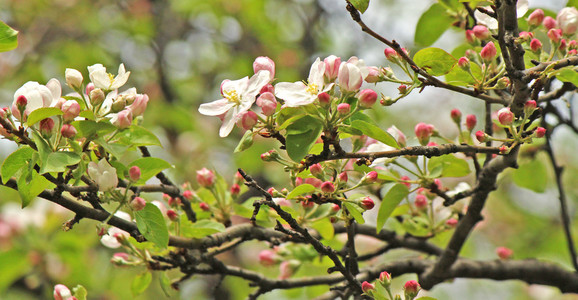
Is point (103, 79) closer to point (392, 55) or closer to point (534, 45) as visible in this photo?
point (392, 55)

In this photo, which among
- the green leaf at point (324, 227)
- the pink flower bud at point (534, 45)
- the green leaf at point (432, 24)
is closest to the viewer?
the pink flower bud at point (534, 45)

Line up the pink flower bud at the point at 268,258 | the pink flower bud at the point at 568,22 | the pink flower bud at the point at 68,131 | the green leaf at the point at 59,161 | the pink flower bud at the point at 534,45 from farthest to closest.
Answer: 1. the pink flower bud at the point at 268,258
2. the pink flower bud at the point at 568,22
3. the pink flower bud at the point at 534,45
4. the pink flower bud at the point at 68,131
5. the green leaf at the point at 59,161

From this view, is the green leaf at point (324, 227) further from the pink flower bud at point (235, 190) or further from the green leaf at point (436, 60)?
the green leaf at point (436, 60)

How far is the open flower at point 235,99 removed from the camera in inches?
59.0

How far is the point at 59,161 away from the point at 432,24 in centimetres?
143

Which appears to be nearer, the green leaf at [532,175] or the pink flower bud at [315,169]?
the pink flower bud at [315,169]

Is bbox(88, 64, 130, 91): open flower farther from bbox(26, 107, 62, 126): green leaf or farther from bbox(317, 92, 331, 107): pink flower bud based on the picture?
bbox(317, 92, 331, 107): pink flower bud

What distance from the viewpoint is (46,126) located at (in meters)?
1.42

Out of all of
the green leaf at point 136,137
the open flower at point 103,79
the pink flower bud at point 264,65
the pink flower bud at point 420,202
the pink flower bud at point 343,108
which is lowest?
the pink flower bud at point 420,202

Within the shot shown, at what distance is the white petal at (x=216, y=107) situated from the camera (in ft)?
5.06

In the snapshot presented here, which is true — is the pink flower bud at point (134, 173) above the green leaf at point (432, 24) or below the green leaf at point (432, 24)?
below

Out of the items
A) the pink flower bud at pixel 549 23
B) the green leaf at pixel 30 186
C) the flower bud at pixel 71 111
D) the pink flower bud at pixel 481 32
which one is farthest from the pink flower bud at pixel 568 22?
the green leaf at pixel 30 186

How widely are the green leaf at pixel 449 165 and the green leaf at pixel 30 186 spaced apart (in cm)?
107

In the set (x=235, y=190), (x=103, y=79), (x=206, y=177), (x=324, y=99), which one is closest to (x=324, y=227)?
(x=235, y=190)
